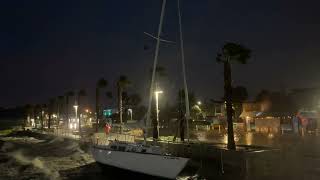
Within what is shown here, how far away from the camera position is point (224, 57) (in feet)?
108

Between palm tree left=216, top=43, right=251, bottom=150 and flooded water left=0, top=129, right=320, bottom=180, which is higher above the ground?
palm tree left=216, top=43, right=251, bottom=150

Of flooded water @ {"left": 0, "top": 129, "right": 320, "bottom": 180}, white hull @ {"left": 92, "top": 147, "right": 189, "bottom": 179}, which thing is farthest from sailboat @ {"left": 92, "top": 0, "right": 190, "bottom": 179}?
flooded water @ {"left": 0, "top": 129, "right": 320, "bottom": 180}

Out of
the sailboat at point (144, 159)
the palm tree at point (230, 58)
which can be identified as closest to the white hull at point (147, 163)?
the sailboat at point (144, 159)

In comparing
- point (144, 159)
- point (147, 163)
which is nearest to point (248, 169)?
point (147, 163)

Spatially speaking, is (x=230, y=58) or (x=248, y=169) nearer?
(x=248, y=169)

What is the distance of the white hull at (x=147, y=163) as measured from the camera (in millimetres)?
27859

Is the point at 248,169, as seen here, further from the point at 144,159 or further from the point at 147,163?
the point at 144,159

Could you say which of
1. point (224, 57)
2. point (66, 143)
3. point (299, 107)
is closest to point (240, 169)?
point (224, 57)

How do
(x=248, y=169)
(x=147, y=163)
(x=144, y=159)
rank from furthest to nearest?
(x=144, y=159) < (x=147, y=163) < (x=248, y=169)

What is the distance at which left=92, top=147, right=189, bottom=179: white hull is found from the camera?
27.9 meters

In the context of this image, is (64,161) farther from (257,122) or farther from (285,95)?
(285,95)

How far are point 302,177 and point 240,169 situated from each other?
15.2 feet

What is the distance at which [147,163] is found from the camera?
1171 inches

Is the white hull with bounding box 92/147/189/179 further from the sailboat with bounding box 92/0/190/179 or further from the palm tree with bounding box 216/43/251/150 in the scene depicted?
the palm tree with bounding box 216/43/251/150
